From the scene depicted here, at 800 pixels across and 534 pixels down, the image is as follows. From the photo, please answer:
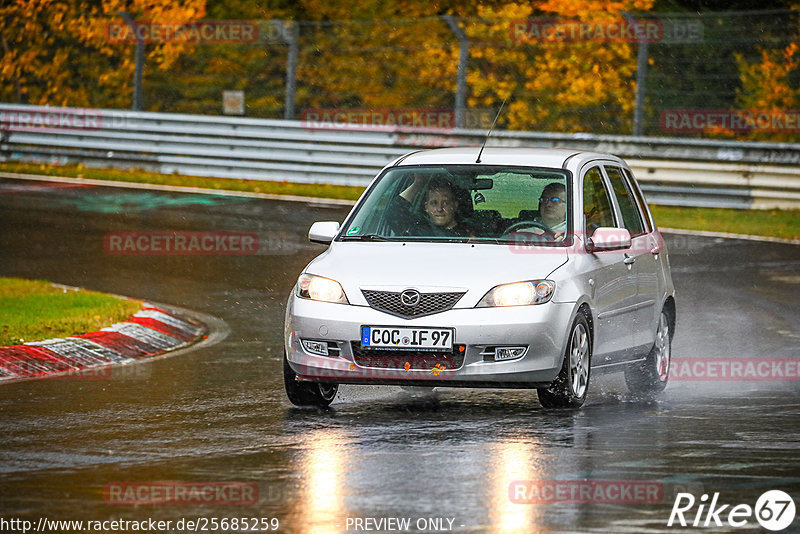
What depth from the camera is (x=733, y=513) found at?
6875 mm

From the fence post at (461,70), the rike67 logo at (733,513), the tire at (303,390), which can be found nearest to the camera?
the rike67 logo at (733,513)

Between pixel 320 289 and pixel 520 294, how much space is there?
48.0 inches

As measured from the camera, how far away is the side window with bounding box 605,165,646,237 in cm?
1127

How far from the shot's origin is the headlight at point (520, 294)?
30.8 ft

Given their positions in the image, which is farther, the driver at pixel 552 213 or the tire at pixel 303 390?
the driver at pixel 552 213

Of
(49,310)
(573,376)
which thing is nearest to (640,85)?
(49,310)

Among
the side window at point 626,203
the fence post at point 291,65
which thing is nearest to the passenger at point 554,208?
the side window at point 626,203

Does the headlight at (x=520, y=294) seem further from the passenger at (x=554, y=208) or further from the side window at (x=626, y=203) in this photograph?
the side window at (x=626, y=203)

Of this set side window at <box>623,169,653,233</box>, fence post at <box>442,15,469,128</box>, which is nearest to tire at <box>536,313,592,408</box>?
side window at <box>623,169,653,233</box>

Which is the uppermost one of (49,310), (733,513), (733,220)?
(733,220)

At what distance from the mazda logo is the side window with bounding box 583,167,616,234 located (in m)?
1.64

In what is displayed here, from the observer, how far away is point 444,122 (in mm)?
28766

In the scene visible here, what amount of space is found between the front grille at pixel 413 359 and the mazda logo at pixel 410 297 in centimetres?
29

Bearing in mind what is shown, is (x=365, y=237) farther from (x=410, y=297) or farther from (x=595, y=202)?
(x=595, y=202)
